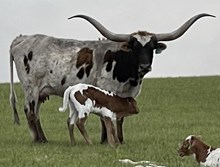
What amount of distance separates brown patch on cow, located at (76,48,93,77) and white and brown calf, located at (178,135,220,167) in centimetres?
475

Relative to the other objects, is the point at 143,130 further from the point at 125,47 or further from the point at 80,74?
the point at 125,47

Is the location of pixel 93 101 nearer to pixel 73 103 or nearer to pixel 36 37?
pixel 73 103

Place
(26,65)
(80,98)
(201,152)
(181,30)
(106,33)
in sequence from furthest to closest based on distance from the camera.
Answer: (26,65) → (181,30) → (106,33) → (80,98) → (201,152)

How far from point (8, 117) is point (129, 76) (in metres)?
11.8

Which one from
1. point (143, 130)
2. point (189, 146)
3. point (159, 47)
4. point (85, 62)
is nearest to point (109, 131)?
point (85, 62)

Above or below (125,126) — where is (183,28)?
above

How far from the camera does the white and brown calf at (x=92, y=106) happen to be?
15906mm

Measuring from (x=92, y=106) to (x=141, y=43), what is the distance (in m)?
1.89

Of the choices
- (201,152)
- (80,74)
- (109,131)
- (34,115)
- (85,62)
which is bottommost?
(34,115)

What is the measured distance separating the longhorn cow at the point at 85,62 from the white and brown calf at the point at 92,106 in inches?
38.7

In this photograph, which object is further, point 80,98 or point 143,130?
point 143,130

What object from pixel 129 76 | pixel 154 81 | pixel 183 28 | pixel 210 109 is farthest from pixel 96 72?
pixel 154 81

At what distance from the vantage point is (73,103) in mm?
16047

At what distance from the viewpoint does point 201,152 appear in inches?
510
